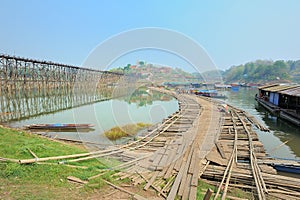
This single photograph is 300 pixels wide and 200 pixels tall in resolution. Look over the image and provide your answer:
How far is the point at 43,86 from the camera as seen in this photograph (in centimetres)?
2725

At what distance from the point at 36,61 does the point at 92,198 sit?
88.4 feet

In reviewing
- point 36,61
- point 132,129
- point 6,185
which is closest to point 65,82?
point 36,61

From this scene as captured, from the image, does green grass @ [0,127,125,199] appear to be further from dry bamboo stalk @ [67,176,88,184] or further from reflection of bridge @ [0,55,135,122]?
reflection of bridge @ [0,55,135,122]

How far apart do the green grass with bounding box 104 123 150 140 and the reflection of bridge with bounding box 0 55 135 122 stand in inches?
178

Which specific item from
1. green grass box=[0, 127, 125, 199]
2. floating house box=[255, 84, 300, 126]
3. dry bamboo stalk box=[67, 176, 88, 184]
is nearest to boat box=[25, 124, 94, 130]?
green grass box=[0, 127, 125, 199]

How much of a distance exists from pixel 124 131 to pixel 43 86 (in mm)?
20069

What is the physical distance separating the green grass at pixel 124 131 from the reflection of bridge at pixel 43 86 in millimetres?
4516

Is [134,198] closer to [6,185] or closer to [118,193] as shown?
[118,193]

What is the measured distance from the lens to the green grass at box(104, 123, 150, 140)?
12459 mm

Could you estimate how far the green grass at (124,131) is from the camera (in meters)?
12.5

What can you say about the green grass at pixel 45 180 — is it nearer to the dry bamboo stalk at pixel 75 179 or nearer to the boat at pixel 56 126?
the dry bamboo stalk at pixel 75 179

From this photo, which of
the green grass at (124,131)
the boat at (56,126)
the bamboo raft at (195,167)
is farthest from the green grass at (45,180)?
the boat at (56,126)

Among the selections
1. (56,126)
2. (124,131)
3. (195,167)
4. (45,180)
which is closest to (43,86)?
(56,126)

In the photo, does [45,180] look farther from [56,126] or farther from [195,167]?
[56,126]
